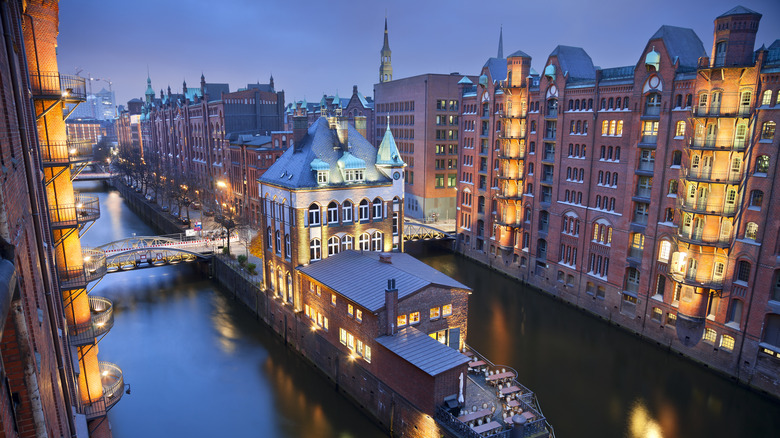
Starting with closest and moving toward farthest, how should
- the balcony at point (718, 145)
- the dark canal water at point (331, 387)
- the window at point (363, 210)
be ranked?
the dark canal water at point (331, 387)
the balcony at point (718, 145)
the window at point (363, 210)

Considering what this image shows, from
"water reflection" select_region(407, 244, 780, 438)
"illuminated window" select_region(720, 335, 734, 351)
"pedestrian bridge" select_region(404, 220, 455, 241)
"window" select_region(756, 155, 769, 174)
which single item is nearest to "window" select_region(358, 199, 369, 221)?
"water reflection" select_region(407, 244, 780, 438)

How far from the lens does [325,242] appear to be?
45406 millimetres

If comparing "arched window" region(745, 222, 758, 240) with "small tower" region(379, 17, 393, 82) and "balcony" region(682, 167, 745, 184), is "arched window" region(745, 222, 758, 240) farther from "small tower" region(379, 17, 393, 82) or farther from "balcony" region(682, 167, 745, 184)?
"small tower" region(379, 17, 393, 82)

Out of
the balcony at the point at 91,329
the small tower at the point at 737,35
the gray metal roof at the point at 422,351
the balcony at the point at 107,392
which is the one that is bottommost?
the balcony at the point at 107,392

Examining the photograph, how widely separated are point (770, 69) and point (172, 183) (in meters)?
103

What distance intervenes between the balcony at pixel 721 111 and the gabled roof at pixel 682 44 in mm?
5718

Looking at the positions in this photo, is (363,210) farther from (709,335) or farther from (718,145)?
(709,335)

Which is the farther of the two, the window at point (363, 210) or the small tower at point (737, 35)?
the window at point (363, 210)

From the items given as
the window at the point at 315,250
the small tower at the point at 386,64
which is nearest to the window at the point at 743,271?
the window at the point at 315,250

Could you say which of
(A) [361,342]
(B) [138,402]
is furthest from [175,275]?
(A) [361,342]

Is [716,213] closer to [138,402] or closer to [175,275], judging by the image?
[138,402]

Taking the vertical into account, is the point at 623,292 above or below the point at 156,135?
below

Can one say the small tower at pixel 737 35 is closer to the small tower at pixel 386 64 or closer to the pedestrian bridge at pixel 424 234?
the pedestrian bridge at pixel 424 234

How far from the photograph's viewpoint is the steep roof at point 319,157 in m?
44.5
